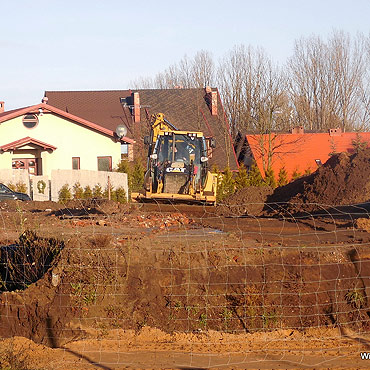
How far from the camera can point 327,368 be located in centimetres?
871

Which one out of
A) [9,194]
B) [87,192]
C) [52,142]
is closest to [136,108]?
[52,142]

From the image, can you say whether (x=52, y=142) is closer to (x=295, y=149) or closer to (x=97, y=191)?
(x=97, y=191)

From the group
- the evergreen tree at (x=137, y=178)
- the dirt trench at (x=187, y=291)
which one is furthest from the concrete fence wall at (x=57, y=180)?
the dirt trench at (x=187, y=291)

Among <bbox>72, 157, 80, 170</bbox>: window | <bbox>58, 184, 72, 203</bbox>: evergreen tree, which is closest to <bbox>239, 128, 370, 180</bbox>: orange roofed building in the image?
<bbox>72, 157, 80, 170</bbox>: window

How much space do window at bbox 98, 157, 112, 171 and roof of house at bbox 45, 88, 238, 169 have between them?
4.43m

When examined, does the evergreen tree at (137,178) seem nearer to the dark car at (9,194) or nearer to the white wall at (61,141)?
the white wall at (61,141)

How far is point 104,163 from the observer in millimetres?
33719

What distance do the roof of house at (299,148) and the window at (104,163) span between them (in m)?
8.23

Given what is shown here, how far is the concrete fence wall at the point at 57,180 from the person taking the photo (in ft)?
93.1

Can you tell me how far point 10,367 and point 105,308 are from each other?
3.10m

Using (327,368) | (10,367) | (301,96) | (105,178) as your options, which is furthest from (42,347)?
(301,96)

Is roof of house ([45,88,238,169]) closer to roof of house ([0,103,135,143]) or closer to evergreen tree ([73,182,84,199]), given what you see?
roof of house ([0,103,135,143])

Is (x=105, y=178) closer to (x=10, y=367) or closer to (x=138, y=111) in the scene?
(x=138, y=111)

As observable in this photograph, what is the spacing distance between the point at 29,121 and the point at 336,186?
16994 mm
